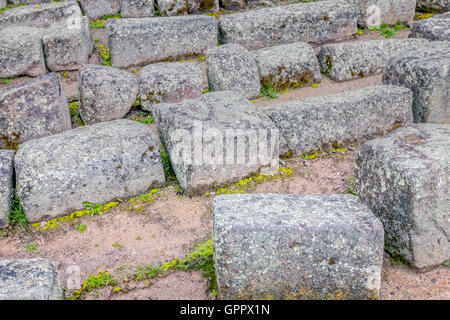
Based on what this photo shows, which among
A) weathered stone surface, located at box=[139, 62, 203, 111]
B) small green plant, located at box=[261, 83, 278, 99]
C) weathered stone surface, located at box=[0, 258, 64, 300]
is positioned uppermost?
weathered stone surface, located at box=[139, 62, 203, 111]

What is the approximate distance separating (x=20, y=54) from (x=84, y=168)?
3596 millimetres

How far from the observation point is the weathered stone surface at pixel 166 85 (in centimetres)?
640

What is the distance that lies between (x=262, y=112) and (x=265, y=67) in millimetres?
1750

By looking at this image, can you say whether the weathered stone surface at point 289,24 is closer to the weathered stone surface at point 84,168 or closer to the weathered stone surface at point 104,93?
the weathered stone surface at point 104,93

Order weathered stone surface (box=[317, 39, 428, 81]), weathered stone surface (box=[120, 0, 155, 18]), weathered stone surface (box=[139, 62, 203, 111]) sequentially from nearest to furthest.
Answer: weathered stone surface (box=[139, 62, 203, 111]) → weathered stone surface (box=[317, 39, 428, 81]) → weathered stone surface (box=[120, 0, 155, 18])

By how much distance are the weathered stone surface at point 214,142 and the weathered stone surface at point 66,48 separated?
9.85 ft

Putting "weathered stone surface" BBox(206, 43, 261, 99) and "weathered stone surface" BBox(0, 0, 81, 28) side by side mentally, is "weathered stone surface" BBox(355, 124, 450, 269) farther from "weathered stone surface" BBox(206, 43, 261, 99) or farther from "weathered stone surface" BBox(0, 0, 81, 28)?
"weathered stone surface" BBox(0, 0, 81, 28)

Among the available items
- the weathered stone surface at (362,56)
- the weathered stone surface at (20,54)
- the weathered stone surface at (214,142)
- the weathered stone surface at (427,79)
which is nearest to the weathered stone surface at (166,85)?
the weathered stone surface at (214,142)

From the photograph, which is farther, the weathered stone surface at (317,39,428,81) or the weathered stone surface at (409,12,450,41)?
the weathered stone surface at (409,12,450,41)

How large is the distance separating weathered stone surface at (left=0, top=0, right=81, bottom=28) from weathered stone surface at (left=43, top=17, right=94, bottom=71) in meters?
0.82

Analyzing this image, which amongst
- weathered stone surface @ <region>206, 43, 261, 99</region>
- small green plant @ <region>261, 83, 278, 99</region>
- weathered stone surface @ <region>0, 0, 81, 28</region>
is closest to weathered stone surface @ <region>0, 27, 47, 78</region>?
Answer: weathered stone surface @ <region>0, 0, 81, 28</region>

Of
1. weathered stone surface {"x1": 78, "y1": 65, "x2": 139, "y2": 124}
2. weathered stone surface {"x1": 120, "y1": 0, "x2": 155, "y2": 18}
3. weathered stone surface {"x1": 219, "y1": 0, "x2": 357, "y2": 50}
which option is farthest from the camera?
weathered stone surface {"x1": 120, "y1": 0, "x2": 155, "y2": 18}

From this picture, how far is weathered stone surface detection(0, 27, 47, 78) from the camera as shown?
729 centimetres
